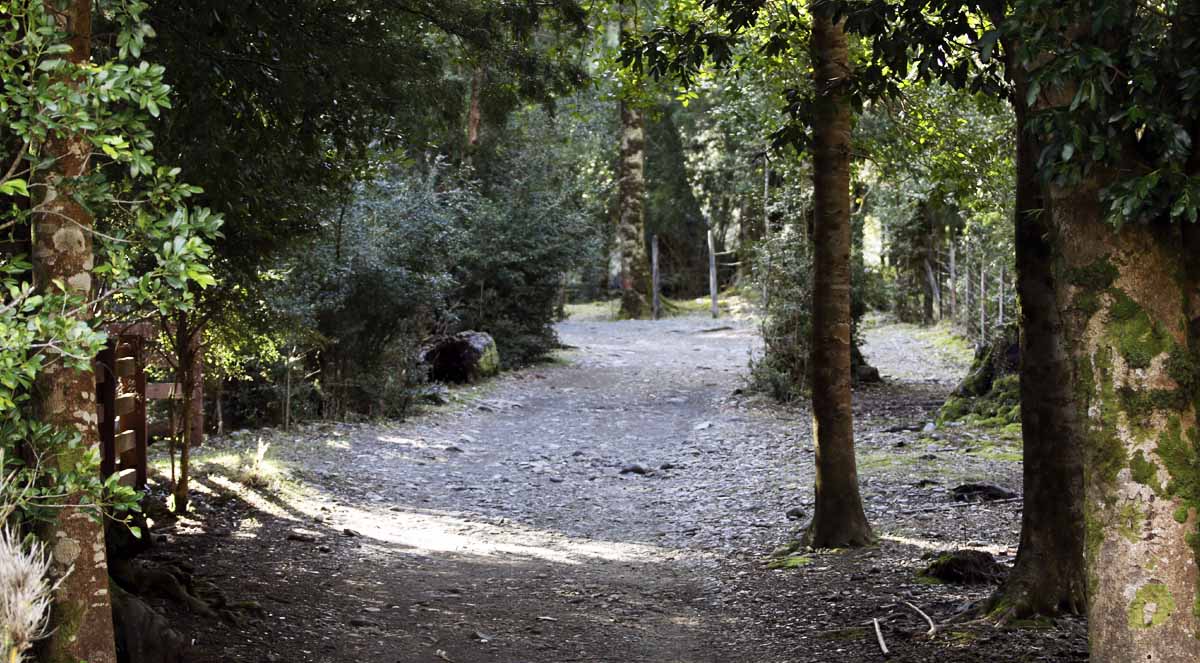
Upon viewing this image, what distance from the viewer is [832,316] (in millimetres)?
7832

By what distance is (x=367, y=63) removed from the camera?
6.90 m

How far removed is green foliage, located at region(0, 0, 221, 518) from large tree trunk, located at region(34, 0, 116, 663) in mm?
37

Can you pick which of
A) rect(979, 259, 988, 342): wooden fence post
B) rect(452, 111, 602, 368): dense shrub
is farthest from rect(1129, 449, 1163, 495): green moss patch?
rect(979, 259, 988, 342): wooden fence post

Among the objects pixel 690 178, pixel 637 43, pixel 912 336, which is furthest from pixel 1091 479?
pixel 690 178

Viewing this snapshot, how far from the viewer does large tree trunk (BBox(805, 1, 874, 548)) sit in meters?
7.69

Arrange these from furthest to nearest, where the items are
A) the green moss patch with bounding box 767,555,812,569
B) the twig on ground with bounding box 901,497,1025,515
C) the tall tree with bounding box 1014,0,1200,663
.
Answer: the twig on ground with bounding box 901,497,1025,515 < the green moss patch with bounding box 767,555,812,569 < the tall tree with bounding box 1014,0,1200,663

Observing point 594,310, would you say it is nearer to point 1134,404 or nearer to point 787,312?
point 787,312

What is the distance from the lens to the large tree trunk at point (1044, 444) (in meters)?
5.31

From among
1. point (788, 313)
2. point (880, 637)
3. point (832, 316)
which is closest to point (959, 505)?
point (832, 316)

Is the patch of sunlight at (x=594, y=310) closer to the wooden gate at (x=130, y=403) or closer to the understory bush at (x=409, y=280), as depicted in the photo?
the understory bush at (x=409, y=280)

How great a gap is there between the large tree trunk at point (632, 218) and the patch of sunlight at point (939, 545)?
73.0ft

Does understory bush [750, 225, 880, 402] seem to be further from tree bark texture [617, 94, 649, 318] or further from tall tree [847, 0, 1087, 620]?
tree bark texture [617, 94, 649, 318]

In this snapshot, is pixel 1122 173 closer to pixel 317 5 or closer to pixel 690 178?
pixel 317 5

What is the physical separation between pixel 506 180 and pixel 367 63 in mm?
15784
